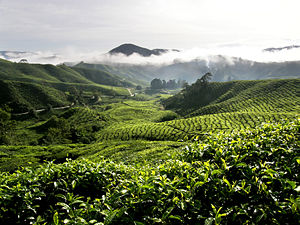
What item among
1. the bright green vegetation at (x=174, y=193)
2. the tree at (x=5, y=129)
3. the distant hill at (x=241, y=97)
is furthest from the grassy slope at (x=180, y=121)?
the bright green vegetation at (x=174, y=193)

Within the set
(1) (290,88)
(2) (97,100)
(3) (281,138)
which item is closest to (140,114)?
(2) (97,100)

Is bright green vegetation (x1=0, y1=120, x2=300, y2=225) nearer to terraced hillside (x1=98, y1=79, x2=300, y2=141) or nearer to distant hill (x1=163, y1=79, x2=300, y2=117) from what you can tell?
terraced hillside (x1=98, y1=79, x2=300, y2=141)

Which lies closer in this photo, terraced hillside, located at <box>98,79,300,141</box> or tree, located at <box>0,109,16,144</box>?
terraced hillside, located at <box>98,79,300,141</box>

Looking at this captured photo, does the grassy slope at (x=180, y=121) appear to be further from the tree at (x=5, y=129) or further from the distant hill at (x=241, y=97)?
the tree at (x=5, y=129)

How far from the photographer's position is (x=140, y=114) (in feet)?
416

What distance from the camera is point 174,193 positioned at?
12.3 feet

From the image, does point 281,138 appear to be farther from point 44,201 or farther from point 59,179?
point 44,201

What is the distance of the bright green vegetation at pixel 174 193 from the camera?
3.37 m

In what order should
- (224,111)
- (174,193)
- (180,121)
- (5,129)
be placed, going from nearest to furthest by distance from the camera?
(174,193) < (180,121) < (5,129) < (224,111)

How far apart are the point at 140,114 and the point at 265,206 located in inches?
4874

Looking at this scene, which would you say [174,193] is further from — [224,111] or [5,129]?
[224,111]

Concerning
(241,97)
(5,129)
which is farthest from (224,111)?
(5,129)

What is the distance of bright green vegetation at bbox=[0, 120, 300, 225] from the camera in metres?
3.37

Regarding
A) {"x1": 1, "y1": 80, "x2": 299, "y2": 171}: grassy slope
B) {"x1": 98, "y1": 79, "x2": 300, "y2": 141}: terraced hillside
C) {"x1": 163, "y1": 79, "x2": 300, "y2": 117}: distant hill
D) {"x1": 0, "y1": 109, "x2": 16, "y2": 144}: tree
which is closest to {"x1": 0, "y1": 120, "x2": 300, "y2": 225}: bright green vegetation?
{"x1": 98, "y1": 79, "x2": 300, "y2": 141}: terraced hillside
